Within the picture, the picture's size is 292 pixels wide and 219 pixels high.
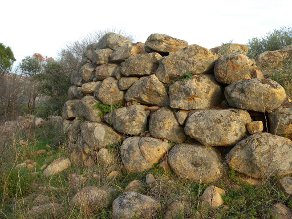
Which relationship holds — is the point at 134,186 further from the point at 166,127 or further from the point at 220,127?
the point at 220,127

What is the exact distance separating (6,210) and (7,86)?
914cm

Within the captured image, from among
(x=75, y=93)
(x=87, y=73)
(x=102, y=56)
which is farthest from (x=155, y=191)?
(x=75, y=93)

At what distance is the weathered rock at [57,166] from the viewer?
7.37m

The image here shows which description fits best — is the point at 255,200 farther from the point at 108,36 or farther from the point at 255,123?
the point at 108,36

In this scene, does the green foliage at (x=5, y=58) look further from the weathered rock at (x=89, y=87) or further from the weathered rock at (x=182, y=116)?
the weathered rock at (x=182, y=116)

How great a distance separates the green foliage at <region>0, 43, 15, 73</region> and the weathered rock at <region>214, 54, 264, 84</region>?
10.9 meters

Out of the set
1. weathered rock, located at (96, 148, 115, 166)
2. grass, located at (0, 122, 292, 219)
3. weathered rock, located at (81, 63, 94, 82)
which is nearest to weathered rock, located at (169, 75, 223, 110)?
grass, located at (0, 122, 292, 219)

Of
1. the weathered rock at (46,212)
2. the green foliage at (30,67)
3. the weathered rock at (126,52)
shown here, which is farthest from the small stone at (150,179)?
the green foliage at (30,67)

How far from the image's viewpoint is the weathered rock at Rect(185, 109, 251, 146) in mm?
6055

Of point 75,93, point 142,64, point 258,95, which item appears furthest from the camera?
point 75,93

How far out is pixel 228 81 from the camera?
6.57m

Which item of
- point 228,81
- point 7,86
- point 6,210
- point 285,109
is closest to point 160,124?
point 228,81

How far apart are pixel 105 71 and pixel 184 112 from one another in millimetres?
2697

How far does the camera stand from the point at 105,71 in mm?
8516
